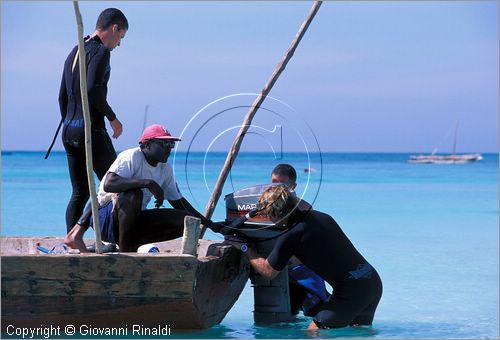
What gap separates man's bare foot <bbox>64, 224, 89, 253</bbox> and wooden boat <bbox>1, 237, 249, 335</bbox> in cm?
53

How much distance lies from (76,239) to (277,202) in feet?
3.98

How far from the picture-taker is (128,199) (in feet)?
17.4

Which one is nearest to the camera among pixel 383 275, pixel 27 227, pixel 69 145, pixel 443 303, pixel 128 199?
pixel 128 199

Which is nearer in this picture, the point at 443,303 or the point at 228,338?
the point at 228,338

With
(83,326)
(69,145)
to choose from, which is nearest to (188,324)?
(83,326)

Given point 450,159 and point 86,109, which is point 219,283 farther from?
point 450,159

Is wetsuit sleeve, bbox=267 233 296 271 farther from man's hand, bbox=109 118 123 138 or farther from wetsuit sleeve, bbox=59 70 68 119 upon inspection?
wetsuit sleeve, bbox=59 70 68 119

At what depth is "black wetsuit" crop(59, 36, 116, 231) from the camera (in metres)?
5.53

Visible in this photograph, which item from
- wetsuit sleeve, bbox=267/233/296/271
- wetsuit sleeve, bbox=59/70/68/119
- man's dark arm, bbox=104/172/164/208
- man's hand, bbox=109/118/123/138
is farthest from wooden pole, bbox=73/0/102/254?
wetsuit sleeve, bbox=267/233/296/271

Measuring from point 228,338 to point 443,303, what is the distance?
2963 mm

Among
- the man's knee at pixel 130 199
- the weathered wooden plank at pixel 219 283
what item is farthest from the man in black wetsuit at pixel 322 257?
the man's knee at pixel 130 199

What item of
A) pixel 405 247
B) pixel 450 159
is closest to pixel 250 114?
pixel 405 247

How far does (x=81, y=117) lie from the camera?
18.5ft

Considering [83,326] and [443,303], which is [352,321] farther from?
[443,303]
